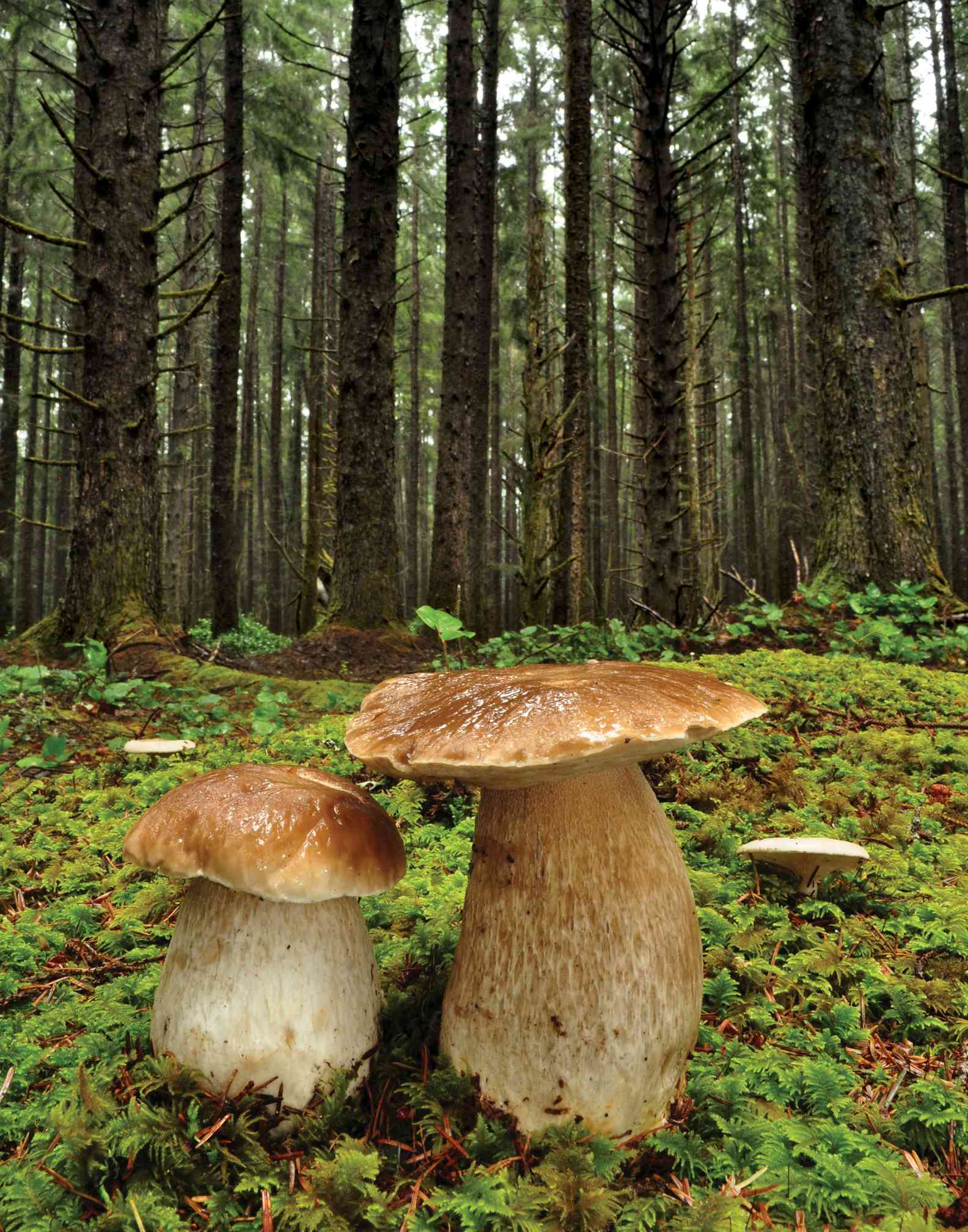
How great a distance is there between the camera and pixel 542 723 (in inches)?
49.3

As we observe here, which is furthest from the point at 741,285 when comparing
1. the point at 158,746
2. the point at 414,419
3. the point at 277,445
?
the point at 158,746

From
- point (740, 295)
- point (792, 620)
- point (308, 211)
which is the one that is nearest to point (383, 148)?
point (792, 620)

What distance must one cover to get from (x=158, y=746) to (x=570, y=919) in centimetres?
265

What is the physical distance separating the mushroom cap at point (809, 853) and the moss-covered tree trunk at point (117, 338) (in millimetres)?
5166

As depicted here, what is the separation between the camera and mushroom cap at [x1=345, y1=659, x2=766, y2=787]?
3.98 feet

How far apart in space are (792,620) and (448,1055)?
446 cm

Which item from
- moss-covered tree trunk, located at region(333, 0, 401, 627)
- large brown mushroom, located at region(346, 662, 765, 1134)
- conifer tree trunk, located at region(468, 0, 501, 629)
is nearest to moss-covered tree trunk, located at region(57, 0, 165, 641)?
moss-covered tree trunk, located at region(333, 0, 401, 627)

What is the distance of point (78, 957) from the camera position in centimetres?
221

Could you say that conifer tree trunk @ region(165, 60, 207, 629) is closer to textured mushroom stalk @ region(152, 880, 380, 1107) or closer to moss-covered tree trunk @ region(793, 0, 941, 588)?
moss-covered tree trunk @ region(793, 0, 941, 588)

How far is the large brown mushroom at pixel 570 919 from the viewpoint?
142cm

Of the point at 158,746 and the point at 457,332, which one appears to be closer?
the point at 158,746

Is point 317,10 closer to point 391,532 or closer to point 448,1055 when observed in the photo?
point 391,532

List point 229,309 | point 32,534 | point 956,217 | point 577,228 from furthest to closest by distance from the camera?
point 32,534, point 956,217, point 229,309, point 577,228

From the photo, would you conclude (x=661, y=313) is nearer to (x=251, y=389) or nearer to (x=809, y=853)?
(x=809, y=853)
